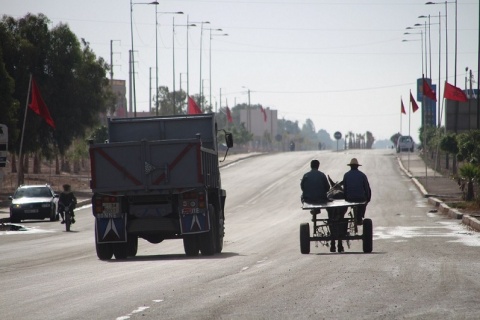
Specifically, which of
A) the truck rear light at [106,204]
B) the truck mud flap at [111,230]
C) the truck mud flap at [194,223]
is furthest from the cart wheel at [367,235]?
the truck rear light at [106,204]

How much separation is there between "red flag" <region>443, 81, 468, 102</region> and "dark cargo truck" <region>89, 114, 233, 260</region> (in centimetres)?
4218

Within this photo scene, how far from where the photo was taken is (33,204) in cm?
4606

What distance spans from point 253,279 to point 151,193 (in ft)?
23.8

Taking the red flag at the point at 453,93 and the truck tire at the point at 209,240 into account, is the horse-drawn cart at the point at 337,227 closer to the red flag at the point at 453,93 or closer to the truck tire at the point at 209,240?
the truck tire at the point at 209,240

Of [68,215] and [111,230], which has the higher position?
[111,230]

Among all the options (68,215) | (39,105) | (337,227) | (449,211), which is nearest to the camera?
(337,227)

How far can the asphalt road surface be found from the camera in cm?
1167

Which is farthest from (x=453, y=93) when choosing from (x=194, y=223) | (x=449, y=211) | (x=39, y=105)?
(x=194, y=223)

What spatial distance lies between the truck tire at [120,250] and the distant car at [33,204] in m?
22.3

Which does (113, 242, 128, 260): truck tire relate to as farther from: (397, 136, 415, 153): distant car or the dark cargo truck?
(397, 136, 415, 153): distant car

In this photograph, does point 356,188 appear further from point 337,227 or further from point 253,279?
point 253,279

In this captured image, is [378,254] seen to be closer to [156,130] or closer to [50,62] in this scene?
[156,130]

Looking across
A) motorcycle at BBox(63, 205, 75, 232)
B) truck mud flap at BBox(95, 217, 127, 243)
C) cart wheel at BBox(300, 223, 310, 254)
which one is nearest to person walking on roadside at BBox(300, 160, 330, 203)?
cart wheel at BBox(300, 223, 310, 254)

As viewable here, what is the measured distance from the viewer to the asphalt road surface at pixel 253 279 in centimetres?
1167
